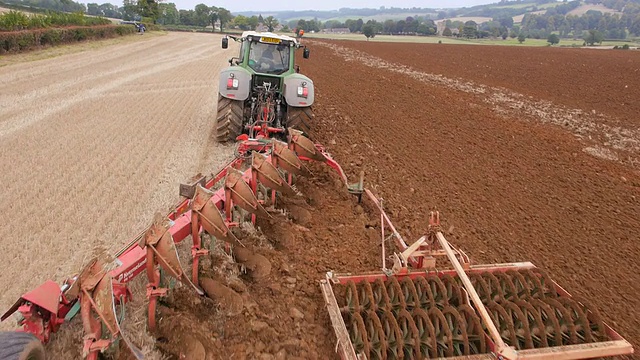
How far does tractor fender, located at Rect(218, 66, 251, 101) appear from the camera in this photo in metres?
6.66

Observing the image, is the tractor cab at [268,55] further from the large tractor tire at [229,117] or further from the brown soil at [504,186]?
the brown soil at [504,186]

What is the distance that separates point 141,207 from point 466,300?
349cm

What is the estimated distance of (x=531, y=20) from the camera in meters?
121

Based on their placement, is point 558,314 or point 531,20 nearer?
point 558,314

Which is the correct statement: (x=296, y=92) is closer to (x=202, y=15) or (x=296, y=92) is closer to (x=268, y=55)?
(x=268, y=55)

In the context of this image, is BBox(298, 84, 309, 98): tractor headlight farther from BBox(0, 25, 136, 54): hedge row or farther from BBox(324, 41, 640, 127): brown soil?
BBox(0, 25, 136, 54): hedge row

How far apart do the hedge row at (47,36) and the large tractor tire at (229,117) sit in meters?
14.1

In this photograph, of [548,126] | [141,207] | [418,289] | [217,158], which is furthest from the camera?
[548,126]

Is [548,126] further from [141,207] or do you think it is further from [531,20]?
[531,20]

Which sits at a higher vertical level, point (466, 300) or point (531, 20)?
point (531, 20)

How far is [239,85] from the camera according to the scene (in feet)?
21.9

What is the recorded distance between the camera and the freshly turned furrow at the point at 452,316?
2734mm

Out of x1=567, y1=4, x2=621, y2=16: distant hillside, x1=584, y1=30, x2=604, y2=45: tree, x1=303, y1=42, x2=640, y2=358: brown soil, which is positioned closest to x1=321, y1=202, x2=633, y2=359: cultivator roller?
x1=303, y1=42, x2=640, y2=358: brown soil

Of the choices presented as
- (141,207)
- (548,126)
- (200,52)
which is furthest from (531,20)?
(141,207)
